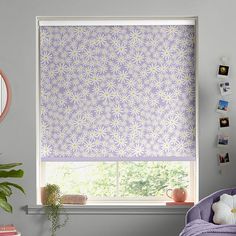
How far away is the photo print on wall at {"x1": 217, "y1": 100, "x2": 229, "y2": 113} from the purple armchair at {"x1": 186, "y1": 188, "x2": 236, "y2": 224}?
667 mm

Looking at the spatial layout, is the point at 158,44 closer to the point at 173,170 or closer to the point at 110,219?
the point at 173,170

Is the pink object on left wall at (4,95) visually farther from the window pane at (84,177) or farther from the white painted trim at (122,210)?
the white painted trim at (122,210)

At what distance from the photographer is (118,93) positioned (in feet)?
15.3

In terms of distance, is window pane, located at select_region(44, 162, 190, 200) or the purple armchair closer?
the purple armchair

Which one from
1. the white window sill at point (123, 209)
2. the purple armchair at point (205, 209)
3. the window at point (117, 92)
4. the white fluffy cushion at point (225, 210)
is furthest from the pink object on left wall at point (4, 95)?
the white fluffy cushion at point (225, 210)

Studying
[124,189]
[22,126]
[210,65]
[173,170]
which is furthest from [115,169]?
[210,65]

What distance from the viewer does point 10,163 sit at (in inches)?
179

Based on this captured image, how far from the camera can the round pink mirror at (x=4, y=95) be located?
455cm

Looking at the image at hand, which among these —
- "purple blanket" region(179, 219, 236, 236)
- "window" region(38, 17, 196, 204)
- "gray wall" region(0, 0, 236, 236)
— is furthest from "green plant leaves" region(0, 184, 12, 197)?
"purple blanket" region(179, 219, 236, 236)

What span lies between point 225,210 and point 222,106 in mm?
894

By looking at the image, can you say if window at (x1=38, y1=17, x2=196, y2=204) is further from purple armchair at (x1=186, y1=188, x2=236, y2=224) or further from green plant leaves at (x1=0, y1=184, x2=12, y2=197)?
green plant leaves at (x1=0, y1=184, x2=12, y2=197)

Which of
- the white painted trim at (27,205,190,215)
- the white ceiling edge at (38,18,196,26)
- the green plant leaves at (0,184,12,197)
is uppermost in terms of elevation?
the white ceiling edge at (38,18,196,26)

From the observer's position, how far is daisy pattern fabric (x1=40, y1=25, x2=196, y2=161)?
4.65m

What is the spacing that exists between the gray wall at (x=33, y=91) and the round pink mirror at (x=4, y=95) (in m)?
0.04
